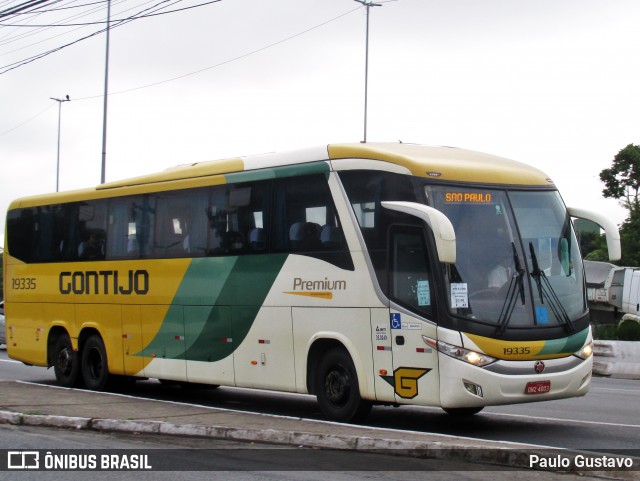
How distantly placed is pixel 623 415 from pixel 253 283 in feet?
18.5

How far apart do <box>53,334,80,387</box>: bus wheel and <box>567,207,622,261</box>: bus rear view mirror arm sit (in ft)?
32.5

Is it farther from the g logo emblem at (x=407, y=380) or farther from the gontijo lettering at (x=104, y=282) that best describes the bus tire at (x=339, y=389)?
the gontijo lettering at (x=104, y=282)

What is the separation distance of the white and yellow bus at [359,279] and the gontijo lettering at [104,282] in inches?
1.7

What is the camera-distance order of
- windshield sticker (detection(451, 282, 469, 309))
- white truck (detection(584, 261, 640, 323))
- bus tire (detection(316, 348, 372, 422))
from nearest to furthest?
windshield sticker (detection(451, 282, 469, 309))
bus tire (detection(316, 348, 372, 422))
white truck (detection(584, 261, 640, 323))

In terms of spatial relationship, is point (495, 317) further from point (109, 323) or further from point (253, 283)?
point (109, 323)

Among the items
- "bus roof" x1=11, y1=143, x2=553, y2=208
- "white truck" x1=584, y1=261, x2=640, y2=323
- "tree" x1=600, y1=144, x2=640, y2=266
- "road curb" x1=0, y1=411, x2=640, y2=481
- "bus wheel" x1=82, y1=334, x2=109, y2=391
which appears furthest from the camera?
"tree" x1=600, y1=144, x2=640, y2=266

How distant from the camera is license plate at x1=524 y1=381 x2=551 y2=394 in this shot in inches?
459

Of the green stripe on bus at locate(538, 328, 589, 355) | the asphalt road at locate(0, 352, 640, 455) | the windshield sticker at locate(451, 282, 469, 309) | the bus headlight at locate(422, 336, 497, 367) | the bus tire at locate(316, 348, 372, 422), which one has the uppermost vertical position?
the windshield sticker at locate(451, 282, 469, 309)

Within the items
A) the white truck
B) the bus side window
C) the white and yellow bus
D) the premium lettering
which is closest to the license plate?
the white and yellow bus

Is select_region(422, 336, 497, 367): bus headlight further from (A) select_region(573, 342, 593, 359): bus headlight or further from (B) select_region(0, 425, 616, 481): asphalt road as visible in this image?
(B) select_region(0, 425, 616, 481): asphalt road

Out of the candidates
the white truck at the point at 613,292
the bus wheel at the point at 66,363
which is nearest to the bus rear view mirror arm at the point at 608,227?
the bus wheel at the point at 66,363

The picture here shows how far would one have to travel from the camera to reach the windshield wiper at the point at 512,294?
11656mm

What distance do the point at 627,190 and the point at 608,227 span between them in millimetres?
44754

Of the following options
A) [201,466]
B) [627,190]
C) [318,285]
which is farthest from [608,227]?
[627,190]
